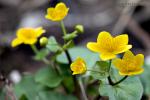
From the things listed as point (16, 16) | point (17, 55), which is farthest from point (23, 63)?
point (16, 16)

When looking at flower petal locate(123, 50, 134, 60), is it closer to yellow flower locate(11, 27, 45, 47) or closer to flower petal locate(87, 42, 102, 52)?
flower petal locate(87, 42, 102, 52)

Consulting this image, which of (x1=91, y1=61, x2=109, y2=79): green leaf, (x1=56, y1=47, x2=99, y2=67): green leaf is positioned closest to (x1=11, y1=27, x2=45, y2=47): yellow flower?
(x1=56, y1=47, x2=99, y2=67): green leaf

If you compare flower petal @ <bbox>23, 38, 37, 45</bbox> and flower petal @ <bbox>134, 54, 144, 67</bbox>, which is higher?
flower petal @ <bbox>23, 38, 37, 45</bbox>

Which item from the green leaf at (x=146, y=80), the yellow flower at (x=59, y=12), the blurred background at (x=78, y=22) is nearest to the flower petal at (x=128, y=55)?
the yellow flower at (x=59, y=12)

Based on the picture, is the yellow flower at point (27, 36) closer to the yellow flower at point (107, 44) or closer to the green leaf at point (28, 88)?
the green leaf at point (28, 88)

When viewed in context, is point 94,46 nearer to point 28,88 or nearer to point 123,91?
point 123,91
